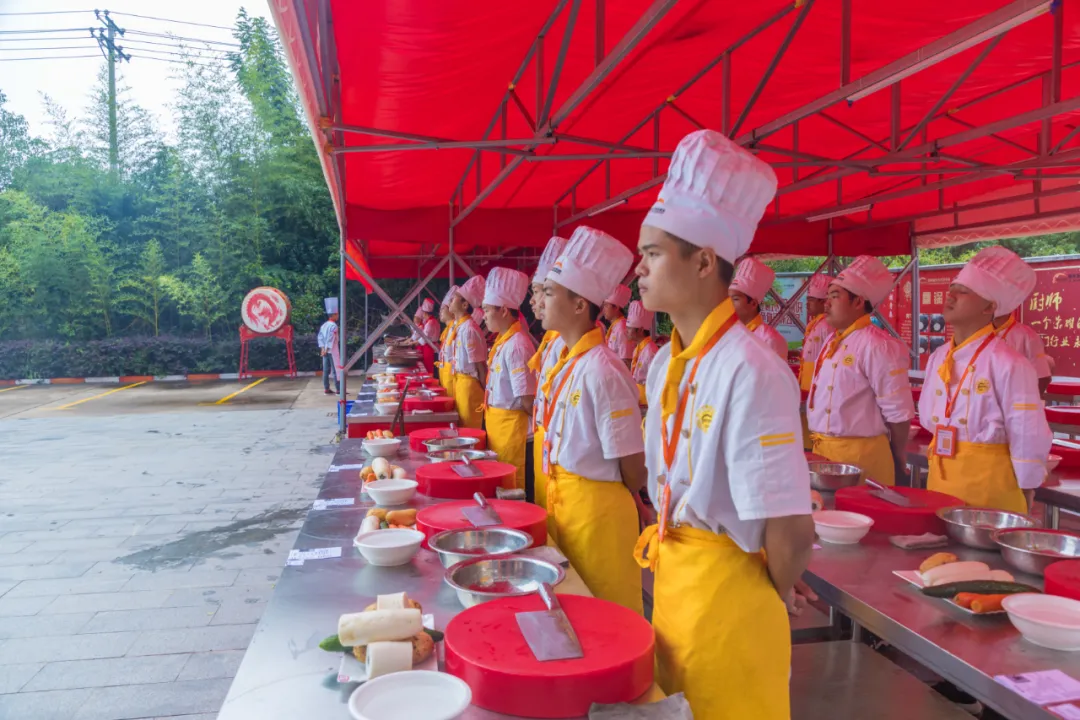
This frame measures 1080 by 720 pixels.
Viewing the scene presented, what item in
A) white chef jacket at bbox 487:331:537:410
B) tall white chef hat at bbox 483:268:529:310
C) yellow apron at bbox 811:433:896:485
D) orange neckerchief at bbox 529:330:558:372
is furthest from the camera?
tall white chef hat at bbox 483:268:529:310

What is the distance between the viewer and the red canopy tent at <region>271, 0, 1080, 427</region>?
10.4ft

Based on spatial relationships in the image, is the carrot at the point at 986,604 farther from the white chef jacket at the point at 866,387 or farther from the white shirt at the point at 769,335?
the white shirt at the point at 769,335

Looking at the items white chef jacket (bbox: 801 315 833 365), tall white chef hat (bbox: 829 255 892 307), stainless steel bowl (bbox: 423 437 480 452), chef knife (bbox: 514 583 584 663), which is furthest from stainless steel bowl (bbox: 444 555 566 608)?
white chef jacket (bbox: 801 315 833 365)

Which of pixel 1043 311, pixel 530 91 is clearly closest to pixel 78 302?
pixel 530 91

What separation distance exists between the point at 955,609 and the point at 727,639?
676 millimetres

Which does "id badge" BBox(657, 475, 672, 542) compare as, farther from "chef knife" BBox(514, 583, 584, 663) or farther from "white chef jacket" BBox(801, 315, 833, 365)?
"white chef jacket" BBox(801, 315, 833, 365)

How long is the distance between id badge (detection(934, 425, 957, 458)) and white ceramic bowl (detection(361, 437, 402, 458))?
2.48m

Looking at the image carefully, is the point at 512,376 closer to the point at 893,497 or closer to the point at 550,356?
the point at 550,356

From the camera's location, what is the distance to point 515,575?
6.29 feet

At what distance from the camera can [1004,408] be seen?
308 centimetres

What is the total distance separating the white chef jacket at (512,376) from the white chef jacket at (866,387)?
5.51ft

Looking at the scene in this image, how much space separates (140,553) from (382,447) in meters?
2.84

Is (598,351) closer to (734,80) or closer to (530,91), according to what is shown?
(530,91)

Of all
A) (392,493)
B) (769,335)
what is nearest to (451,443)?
(392,493)
